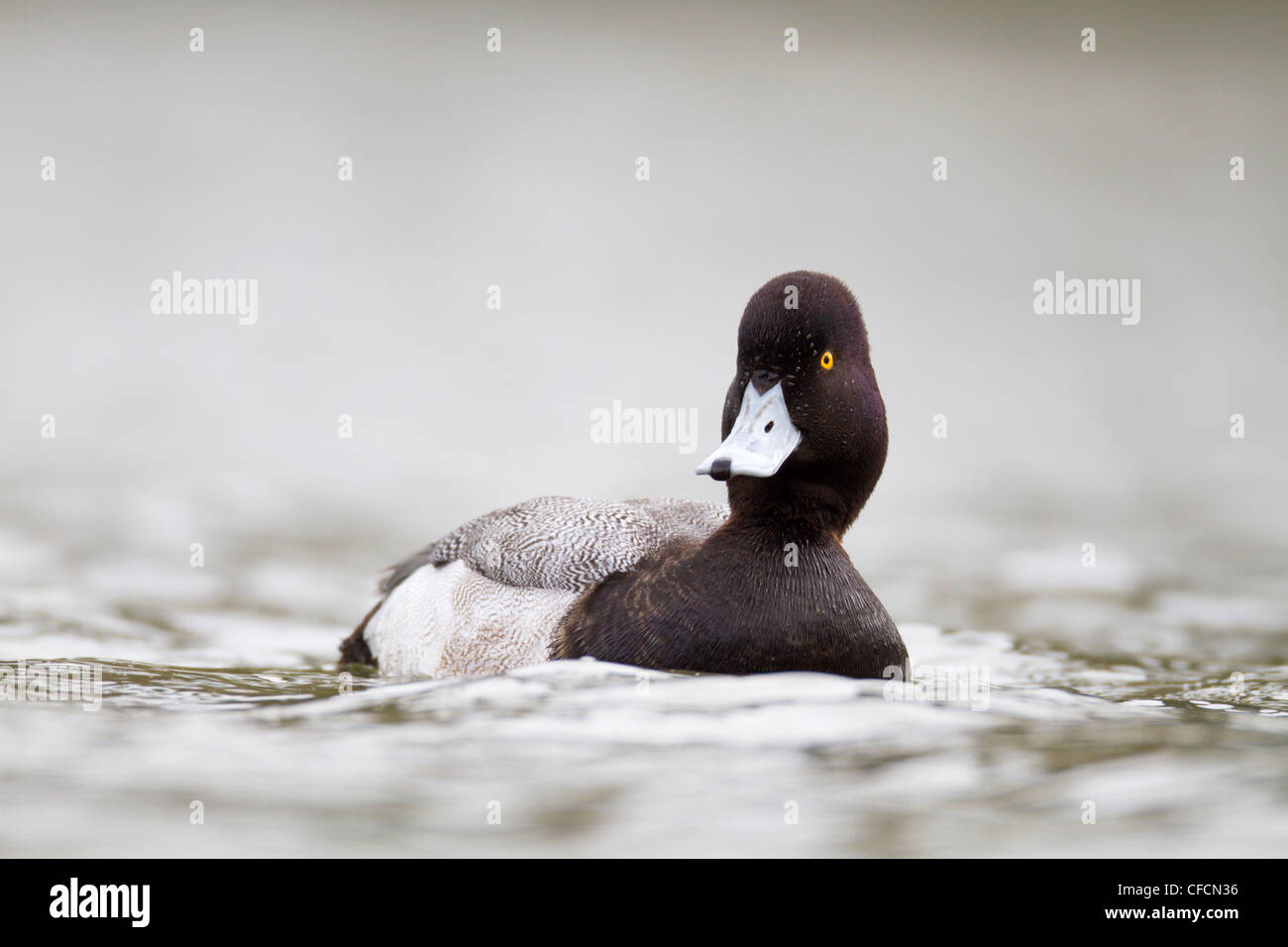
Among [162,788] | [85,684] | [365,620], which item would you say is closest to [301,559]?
[365,620]

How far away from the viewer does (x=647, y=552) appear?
242 inches

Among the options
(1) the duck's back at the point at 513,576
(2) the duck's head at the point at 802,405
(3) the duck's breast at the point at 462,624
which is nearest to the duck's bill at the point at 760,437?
(2) the duck's head at the point at 802,405

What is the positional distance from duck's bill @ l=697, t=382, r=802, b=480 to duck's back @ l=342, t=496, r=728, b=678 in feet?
2.39

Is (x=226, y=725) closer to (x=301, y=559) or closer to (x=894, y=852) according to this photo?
(x=894, y=852)

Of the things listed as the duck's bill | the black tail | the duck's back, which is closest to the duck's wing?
the duck's back

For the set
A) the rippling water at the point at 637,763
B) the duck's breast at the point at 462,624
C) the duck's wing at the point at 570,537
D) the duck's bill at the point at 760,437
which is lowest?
the rippling water at the point at 637,763

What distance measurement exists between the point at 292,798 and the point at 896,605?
5023mm

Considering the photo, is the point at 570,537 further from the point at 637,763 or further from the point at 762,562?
the point at 637,763

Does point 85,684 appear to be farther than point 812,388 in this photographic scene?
Yes

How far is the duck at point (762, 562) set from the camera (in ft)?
18.1

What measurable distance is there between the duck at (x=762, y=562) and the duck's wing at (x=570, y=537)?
0.01 metres

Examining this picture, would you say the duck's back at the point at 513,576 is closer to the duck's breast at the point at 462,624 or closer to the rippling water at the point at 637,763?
the duck's breast at the point at 462,624

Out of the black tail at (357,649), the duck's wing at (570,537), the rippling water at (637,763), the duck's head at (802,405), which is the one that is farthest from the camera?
the black tail at (357,649)

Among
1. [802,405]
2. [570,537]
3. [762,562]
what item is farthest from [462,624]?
[802,405]
